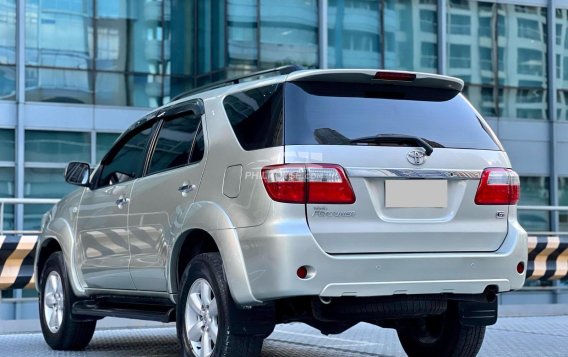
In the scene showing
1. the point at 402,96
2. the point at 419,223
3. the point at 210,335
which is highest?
the point at 402,96

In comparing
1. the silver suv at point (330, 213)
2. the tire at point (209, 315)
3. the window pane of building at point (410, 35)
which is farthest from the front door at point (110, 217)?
the window pane of building at point (410, 35)

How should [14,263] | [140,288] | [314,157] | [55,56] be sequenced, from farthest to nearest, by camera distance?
[55,56]
[14,263]
[140,288]
[314,157]

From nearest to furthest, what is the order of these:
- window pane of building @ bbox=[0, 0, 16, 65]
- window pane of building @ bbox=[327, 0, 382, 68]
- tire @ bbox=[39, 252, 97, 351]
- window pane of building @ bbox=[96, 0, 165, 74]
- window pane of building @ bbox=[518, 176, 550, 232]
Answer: tire @ bbox=[39, 252, 97, 351], window pane of building @ bbox=[0, 0, 16, 65], window pane of building @ bbox=[96, 0, 165, 74], window pane of building @ bbox=[327, 0, 382, 68], window pane of building @ bbox=[518, 176, 550, 232]

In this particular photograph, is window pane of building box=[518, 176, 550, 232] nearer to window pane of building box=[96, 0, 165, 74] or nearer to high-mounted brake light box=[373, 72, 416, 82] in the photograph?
window pane of building box=[96, 0, 165, 74]

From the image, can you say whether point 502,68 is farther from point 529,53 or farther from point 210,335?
point 210,335

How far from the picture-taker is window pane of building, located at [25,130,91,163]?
A: 75.0ft

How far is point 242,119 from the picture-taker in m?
5.77

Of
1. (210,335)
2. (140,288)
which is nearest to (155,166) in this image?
(140,288)

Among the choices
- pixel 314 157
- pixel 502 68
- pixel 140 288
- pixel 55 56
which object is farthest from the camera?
pixel 502 68

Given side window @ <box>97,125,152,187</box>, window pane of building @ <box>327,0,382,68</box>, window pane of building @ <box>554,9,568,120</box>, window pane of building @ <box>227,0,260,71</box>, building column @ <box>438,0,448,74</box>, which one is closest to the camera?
side window @ <box>97,125,152,187</box>

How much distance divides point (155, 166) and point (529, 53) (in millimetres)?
22562

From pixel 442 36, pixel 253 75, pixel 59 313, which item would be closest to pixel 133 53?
pixel 442 36

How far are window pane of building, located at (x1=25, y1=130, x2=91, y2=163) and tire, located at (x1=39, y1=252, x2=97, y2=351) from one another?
15.0 metres

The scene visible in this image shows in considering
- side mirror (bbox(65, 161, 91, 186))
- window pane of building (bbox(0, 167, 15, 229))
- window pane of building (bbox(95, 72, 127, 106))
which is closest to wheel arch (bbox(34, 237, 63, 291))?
side mirror (bbox(65, 161, 91, 186))
